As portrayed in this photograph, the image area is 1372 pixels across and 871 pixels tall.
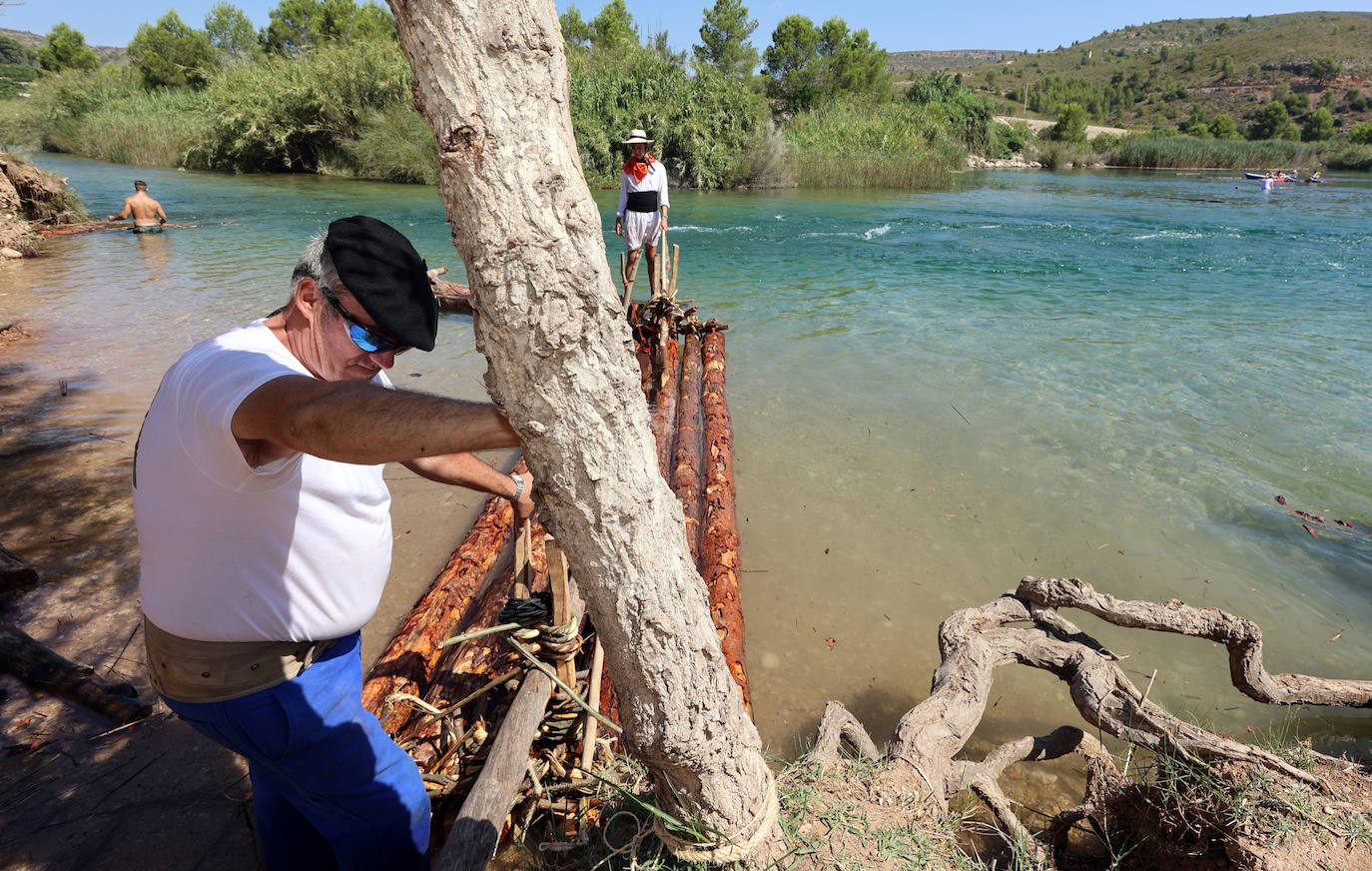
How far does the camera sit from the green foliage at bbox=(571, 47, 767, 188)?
26922 mm

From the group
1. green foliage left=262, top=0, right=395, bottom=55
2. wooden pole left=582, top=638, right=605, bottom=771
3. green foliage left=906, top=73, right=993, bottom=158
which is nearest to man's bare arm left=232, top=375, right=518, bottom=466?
wooden pole left=582, top=638, right=605, bottom=771

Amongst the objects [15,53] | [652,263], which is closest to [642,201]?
[652,263]

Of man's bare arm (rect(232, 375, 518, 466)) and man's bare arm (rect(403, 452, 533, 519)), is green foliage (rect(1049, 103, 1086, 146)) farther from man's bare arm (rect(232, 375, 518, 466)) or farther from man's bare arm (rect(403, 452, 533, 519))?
man's bare arm (rect(232, 375, 518, 466))

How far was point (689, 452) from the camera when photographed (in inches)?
222

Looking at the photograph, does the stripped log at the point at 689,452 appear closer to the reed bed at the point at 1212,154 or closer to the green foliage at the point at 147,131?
the green foliage at the point at 147,131

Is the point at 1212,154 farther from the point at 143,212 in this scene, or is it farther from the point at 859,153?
the point at 143,212

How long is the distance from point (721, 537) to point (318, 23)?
6728cm

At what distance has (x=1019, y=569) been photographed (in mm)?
4734

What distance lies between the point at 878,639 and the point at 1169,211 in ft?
90.0

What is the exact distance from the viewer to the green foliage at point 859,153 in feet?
95.3

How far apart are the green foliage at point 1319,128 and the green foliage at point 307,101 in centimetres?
7380

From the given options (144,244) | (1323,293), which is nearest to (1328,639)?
(1323,293)

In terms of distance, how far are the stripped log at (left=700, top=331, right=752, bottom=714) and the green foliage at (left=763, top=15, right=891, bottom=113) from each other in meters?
52.9

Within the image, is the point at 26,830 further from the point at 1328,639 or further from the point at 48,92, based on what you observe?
the point at 48,92
